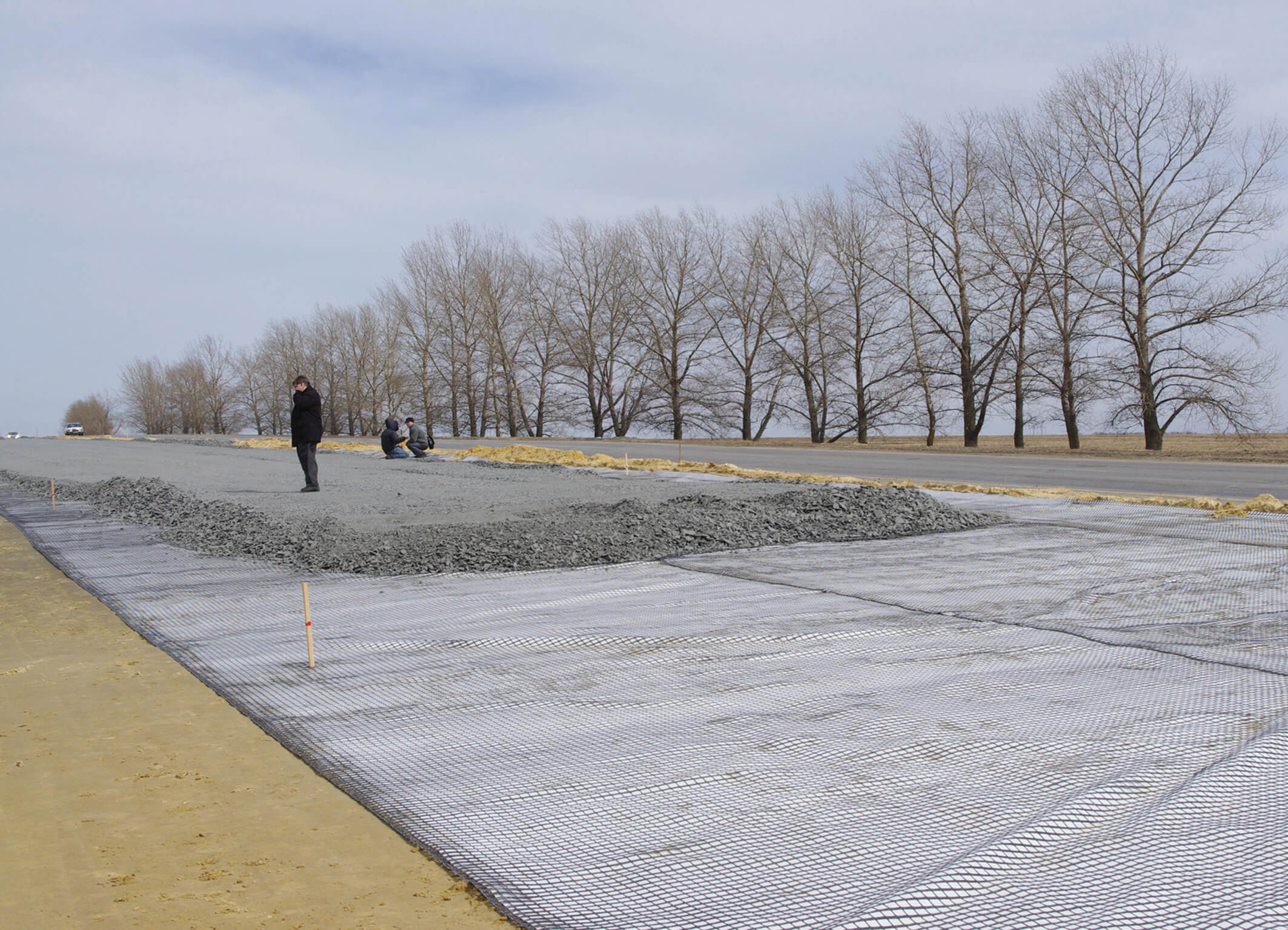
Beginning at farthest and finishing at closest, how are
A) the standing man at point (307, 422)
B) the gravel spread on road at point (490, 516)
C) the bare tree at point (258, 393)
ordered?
the bare tree at point (258, 393) < the standing man at point (307, 422) < the gravel spread on road at point (490, 516)

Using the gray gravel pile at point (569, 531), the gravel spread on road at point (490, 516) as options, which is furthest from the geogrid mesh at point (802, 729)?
the gravel spread on road at point (490, 516)

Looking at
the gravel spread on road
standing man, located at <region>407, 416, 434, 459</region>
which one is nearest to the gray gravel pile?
the gravel spread on road

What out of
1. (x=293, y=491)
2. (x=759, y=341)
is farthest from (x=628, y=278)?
(x=293, y=491)

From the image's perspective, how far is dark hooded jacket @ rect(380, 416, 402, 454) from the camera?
25844mm

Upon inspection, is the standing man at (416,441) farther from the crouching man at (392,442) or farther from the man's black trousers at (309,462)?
the man's black trousers at (309,462)

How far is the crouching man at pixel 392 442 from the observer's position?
84.7 ft

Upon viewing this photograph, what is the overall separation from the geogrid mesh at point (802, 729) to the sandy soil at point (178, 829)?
0.14m

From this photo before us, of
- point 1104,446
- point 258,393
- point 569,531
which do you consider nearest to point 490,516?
point 569,531

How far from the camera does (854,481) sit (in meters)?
16.9

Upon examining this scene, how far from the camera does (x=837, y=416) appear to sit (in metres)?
41.5

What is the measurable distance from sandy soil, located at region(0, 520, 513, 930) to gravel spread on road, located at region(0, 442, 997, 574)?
3697mm

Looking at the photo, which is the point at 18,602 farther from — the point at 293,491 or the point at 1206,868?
the point at 293,491

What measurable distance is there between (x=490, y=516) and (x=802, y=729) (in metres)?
8.17

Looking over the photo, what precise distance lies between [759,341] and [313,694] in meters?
42.1
